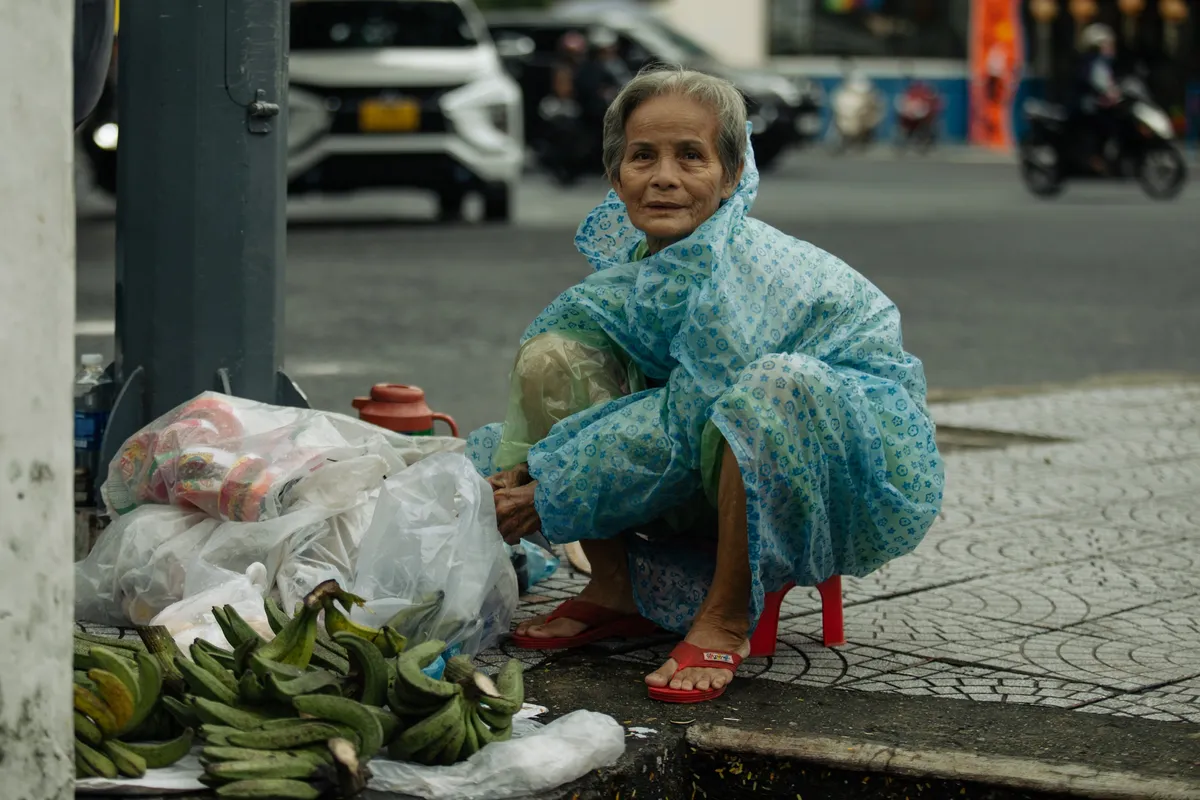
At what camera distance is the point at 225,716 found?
8.59ft

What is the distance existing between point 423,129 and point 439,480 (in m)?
10.2

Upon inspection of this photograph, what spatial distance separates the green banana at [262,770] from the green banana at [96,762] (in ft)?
0.47

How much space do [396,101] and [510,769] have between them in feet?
35.9

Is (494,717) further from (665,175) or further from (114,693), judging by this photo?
(665,175)

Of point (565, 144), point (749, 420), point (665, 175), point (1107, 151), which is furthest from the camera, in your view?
point (565, 144)

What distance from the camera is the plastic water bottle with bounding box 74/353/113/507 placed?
3.98 m

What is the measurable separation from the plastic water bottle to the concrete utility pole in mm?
90

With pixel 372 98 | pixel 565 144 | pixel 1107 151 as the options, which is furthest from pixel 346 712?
pixel 1107 151

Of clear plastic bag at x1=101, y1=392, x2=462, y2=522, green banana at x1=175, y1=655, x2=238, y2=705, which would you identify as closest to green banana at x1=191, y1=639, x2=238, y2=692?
green banana at x1=175, y1=655, x2=238, y2=705

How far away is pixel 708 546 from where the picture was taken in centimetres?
344

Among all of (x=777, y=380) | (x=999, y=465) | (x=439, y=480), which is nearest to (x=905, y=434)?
(x=777, y=380)

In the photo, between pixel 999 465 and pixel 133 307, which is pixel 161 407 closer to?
pixel 133 307

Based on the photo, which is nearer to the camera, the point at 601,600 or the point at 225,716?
the point at 225,716

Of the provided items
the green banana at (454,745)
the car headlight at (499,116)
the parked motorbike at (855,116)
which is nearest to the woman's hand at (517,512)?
the green banana at (454,745)
